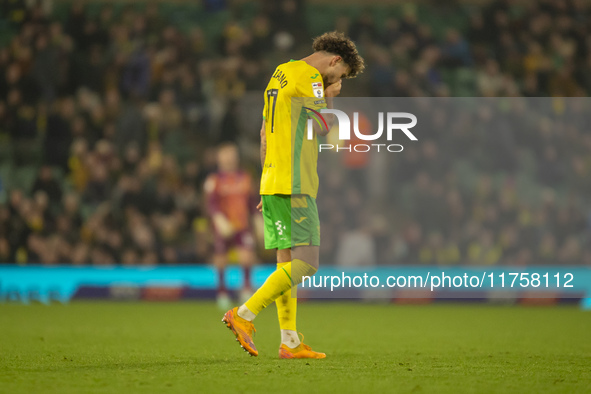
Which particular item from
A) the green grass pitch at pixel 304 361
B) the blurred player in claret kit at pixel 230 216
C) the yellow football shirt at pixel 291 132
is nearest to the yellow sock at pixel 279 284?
the green grass pitch at pixel 304 361

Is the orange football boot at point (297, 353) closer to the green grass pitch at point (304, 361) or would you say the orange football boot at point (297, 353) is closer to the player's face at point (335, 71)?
the green grass pitch at point (304, 361)

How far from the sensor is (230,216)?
12.5 metres

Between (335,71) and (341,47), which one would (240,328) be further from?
(341,47)

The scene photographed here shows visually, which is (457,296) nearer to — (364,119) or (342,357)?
(364,119)

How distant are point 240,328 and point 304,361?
48cm

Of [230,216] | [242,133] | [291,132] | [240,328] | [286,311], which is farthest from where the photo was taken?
[242,133]

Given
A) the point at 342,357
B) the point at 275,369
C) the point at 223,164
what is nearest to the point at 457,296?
the point at 223,164

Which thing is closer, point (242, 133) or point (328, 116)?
point (328, 116)

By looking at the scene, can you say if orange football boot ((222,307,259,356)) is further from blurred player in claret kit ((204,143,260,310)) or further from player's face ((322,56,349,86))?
blurred player in claret kit ((204,143,260,310))

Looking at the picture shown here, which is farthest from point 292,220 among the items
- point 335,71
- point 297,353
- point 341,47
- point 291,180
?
point 341,47

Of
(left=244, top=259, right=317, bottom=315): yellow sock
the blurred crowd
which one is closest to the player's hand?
(left=244, top=259, right=317, bottom=315): yellow sock

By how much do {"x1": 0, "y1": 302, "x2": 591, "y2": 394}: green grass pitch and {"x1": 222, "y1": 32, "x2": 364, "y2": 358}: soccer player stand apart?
0.30m

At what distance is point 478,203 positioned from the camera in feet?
44.1

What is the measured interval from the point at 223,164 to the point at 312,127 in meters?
6.61
